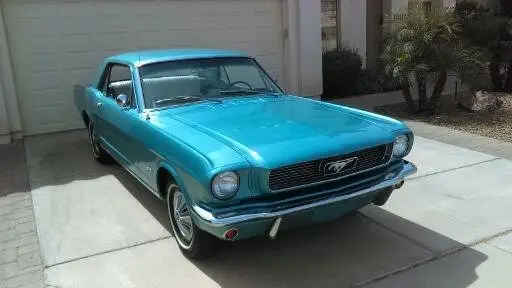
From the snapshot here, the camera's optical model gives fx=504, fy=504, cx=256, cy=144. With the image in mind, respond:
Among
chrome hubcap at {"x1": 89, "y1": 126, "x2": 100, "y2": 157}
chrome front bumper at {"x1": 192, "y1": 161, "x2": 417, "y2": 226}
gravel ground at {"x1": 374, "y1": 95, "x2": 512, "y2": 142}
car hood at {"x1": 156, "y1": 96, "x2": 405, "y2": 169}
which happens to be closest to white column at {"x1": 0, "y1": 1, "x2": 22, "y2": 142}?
chrome hubcap at {"x1": 89, "y1": 126, "x2": 100, "y2": 157}

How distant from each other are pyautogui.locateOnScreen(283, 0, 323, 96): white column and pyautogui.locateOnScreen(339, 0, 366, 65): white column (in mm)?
2053

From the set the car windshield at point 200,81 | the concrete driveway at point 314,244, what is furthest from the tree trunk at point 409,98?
the car windshield at point 200,81

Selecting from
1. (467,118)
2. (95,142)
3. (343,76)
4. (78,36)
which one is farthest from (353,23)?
(95,142)

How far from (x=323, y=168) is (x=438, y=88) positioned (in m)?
6.48

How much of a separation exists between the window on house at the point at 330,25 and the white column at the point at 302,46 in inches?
74.6

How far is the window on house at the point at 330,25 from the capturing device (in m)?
12.3

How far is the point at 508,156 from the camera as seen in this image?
643cm

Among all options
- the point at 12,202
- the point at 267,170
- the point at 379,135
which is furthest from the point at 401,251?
the point at 12,202

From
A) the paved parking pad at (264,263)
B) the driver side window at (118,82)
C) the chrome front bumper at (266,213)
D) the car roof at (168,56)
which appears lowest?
the paved parking pad at (264,263)

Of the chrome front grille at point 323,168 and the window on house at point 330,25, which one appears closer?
the chrome front grille at point 323,168

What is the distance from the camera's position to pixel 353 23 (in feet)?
40.8

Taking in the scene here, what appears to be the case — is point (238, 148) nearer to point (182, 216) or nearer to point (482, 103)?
point (182, 216)

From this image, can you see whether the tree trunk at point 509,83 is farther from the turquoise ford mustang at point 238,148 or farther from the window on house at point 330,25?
the turquoise ford mustang at point 238,148

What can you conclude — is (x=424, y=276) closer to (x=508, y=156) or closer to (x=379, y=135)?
(x=379, y=135)
